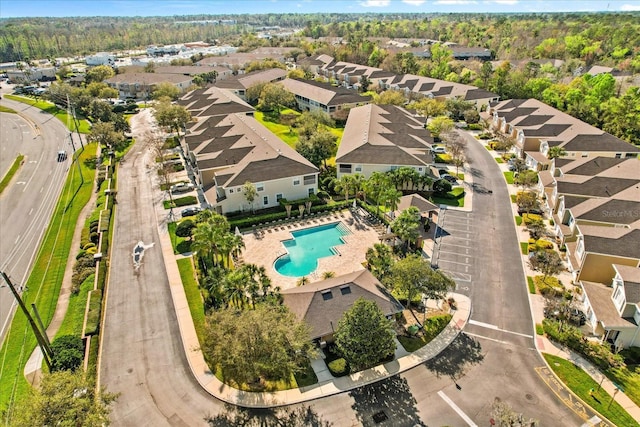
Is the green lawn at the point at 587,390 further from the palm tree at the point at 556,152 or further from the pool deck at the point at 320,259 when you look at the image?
the palm tree at the point at 556,152

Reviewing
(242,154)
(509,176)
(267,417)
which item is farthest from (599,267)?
(242,154)

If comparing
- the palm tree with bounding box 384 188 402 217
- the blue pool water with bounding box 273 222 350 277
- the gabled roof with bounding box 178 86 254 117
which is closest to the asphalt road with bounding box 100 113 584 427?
the palm tree with bounding box 384 188 402 217

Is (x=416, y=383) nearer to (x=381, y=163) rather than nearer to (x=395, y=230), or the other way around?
(x=395, y=230)

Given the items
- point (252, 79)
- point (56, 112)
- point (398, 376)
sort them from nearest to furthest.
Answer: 1. point (398, 376)
2. point (56, 112)
3. point (252, 79)

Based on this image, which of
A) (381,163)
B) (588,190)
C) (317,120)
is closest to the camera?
(588,190)

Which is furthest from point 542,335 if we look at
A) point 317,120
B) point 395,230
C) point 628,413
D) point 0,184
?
point 0,184

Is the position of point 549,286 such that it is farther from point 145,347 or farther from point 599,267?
point 145,347

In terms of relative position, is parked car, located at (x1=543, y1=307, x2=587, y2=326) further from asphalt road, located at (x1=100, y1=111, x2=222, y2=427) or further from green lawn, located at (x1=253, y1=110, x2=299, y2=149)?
green lawn, located at (x1=253, y1=110, x2=299, y2=149)
